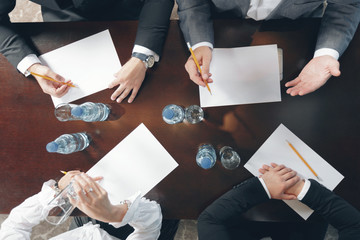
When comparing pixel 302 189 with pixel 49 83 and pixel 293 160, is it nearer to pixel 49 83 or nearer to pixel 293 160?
pixel 293 160

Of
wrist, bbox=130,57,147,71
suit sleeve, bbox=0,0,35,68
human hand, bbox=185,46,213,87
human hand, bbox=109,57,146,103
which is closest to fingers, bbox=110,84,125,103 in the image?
human hand, bbox=109,57,146,103

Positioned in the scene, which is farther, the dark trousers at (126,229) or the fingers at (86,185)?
the dark trousers at (126,229)

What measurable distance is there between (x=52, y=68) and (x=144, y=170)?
0.58 metres

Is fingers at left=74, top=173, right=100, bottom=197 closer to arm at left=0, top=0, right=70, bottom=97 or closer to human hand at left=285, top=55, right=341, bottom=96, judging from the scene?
arm at left=0, top=0, right=70, bottom=97

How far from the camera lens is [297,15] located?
922 millimetres

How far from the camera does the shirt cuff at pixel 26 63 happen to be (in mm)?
948

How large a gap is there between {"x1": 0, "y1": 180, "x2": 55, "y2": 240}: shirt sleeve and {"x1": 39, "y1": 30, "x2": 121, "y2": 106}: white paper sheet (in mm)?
365

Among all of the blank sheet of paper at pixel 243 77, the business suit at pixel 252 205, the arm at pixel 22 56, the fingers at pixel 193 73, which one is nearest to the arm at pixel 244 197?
the business suit at pixel 252 205

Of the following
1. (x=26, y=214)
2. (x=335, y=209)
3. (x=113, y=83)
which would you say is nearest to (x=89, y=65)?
(x=113, y=83)

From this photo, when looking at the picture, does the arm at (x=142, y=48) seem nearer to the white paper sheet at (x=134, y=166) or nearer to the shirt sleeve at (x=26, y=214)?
the white paper sheet at (x=134, y=166)

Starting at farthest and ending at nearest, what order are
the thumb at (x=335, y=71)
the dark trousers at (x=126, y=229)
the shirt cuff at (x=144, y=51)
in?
1. the dark trousers at (x=126, y=229)
2. the shirt cuff at (x=144, y=51)
3. the thumb at (x=335, y=71)

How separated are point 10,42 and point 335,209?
4.66 ft

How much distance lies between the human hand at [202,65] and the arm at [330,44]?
0.31 m

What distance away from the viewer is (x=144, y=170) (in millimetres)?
942
